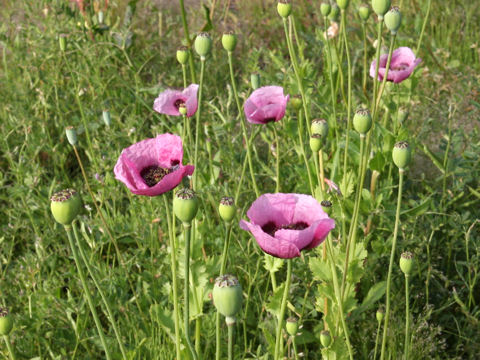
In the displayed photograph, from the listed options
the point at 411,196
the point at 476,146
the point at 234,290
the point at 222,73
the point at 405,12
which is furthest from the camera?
the point at 405,12

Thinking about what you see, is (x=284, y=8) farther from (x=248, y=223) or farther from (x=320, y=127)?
(x=248, y=223)

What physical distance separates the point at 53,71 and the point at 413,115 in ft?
5.38

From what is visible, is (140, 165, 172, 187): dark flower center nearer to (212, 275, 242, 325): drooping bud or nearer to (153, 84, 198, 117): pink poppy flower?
(153, 84, 198, 117): pink poppy flower

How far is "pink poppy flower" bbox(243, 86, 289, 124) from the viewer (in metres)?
1.52

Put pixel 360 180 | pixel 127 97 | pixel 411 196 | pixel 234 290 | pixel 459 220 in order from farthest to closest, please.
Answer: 1. pixel 127 97
2. pixel 411 196
3. pixel 459 220
4. pixel 360 180
5. pixel 234 290

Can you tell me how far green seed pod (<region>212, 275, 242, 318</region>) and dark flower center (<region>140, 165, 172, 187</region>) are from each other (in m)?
0.43

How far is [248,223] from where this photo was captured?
1.02m

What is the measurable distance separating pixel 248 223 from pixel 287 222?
0.20m

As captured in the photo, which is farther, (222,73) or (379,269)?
(222,73)

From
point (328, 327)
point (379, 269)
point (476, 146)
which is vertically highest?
point (476, 146)

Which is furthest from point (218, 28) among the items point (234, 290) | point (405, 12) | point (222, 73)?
point (234, 290)

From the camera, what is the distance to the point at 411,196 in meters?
2.21

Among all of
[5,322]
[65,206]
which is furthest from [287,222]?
[5,322]

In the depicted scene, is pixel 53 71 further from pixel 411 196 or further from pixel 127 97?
pixel 411 196
